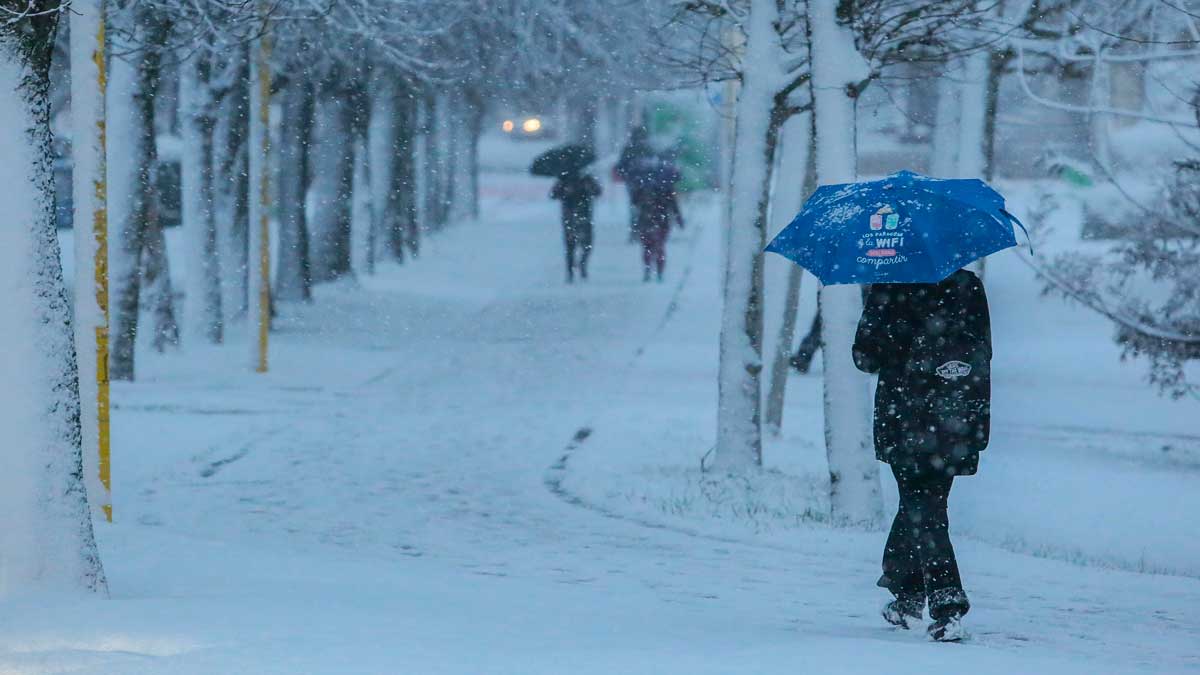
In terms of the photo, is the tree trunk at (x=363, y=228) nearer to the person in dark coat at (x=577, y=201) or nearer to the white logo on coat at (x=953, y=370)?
the person in dark coat at (x=577, y=201)

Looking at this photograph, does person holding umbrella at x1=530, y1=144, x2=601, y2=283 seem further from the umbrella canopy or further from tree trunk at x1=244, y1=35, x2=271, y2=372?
tree trunk at x1=244, y1=35, x2=271, y2=372

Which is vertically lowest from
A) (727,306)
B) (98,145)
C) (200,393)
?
(200,393)

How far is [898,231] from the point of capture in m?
6.20

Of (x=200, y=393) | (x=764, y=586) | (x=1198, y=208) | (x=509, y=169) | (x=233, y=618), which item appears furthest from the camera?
(x=509, y=169)

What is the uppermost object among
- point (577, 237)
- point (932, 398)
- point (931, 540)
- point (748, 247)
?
point (748, 247)

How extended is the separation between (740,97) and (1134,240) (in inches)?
161

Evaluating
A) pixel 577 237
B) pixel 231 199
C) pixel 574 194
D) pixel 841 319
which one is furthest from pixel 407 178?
pixel 841 319

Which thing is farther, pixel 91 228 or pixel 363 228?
pixel 363 228

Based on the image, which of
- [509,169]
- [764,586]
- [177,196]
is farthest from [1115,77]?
[509,169]

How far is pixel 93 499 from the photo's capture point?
28.3 feet

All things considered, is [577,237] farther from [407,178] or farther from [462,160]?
[462,160]

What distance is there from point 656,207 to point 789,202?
1426 cm

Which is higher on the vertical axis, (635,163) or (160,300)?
(635,163)

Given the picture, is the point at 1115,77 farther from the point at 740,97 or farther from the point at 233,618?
the point at 233,618
